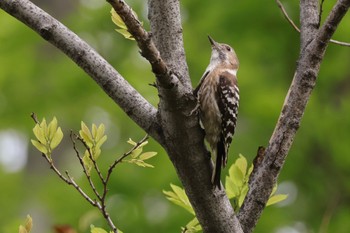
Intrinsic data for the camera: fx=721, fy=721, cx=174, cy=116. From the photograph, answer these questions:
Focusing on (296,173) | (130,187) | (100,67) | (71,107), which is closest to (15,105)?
(71,107)

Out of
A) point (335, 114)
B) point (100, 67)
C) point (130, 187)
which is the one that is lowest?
point (100, 67)

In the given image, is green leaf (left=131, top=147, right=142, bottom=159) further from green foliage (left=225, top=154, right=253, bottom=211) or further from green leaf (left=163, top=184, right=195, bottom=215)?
green foliage (left=225, top=154, right=253, bottom=211)

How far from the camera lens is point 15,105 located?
502 inches

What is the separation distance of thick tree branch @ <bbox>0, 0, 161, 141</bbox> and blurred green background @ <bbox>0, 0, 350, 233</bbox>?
4.03 metres

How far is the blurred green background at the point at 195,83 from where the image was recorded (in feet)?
30.3

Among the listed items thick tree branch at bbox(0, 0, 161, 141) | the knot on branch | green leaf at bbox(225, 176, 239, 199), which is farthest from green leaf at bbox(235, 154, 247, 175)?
the knot on branch

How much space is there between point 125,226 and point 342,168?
114 inches

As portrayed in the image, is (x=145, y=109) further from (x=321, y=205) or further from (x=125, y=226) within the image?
(x=321, y=205)

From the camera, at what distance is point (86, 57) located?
3.74m

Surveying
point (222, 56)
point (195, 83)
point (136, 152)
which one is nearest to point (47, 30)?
point (136, 152)

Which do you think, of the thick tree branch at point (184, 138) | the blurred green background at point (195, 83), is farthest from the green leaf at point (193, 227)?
the blurred green background at point (195, 83)

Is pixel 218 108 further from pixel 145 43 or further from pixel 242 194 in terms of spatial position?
pixel 145 43

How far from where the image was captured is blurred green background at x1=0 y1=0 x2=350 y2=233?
925 centimetres

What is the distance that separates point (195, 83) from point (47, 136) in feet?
20.5
